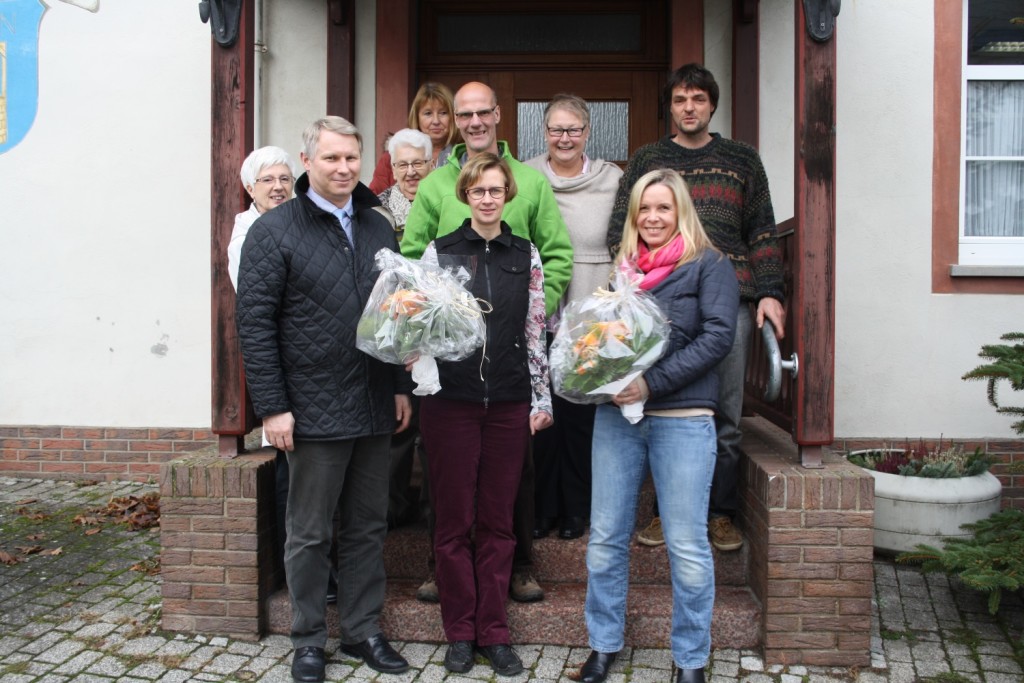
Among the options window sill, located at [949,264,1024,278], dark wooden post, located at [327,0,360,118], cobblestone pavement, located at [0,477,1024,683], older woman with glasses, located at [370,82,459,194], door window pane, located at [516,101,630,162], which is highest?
dark wooden post, located at [327,0,360,118]

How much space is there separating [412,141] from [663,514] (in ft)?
6.64

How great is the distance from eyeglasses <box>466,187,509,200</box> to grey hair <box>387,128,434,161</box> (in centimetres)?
92

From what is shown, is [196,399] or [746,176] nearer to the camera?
[746,176]

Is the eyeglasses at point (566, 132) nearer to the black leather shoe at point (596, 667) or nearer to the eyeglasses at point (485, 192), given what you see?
the eyeglasses at point (485, 192)

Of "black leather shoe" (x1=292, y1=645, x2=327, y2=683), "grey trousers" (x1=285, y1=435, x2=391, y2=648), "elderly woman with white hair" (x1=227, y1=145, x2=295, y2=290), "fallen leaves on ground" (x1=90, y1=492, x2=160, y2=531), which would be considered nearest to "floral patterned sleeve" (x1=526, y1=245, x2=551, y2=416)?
"grey trousers" (x1=285, y1=435, x2=391, y2=648)

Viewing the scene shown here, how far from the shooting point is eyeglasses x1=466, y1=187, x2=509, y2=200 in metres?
3.37

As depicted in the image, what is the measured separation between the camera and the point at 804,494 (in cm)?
368

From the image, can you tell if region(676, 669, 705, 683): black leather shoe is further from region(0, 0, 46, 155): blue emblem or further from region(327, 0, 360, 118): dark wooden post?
region(0, 0, 46, 155): blue emblem

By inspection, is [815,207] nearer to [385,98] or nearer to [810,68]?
[810,68]

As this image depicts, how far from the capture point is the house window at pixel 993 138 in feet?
18.5

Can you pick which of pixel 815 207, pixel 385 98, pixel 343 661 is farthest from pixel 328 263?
pixel 385 98

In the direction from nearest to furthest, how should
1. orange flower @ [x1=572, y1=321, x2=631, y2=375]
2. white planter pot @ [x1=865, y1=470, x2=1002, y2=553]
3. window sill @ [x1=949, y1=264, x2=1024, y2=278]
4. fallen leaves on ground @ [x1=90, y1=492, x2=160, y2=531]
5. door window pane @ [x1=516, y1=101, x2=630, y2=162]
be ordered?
orange flower @ [x1=572, y1=321, x2=631, y2=375]
white planter pot @ [x1=865, y1=470, x2=1002, y2=553]
fallen leaves on ground @ [x1=90, y1=492, x2=160, y2=531]
window sill @ [x1=949, y1=264, x2=1024, y2=278]
door window pane @ [x1=516, y1=101, x2=630, y2=162]

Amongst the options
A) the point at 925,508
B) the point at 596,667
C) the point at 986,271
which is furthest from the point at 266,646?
the point at 986,271

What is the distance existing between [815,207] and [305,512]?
94.3 inches
